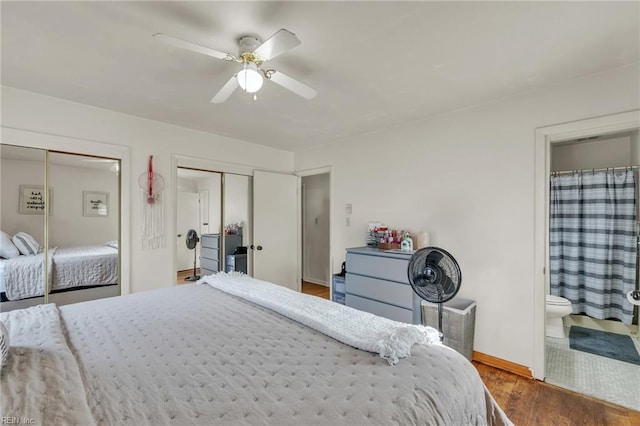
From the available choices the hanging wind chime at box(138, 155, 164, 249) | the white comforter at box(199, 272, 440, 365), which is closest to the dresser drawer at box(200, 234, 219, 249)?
the hanging wind chime at box(138, 155, 164, 249)

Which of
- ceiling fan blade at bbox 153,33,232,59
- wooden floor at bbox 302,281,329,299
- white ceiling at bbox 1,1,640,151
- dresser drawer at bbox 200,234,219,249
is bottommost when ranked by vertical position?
wooden floor at bbox 302,281,329,299

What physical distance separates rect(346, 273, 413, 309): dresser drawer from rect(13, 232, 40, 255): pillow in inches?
107

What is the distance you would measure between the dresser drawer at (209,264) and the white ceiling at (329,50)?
5.86 ft

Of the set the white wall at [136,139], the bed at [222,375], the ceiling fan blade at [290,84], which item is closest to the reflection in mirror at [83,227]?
the white wall at [136,139]

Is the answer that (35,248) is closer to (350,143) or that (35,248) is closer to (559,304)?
(350,143)

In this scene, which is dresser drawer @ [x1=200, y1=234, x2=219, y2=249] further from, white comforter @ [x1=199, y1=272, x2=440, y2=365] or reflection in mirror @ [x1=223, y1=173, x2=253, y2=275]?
white comforter @ [x1=199, y1=272, x2=440, y2=365]

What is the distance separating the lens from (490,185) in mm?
2465

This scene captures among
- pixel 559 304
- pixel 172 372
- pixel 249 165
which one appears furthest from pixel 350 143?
pixel 172 372

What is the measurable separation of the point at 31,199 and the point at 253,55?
2272 mm

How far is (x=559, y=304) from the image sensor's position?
9.59 feet

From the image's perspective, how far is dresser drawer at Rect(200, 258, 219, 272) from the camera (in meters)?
3.50

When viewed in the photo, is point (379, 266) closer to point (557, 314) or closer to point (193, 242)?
point (557, 314)

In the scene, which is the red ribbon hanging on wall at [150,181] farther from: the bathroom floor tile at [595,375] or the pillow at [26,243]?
the bathroom floor tile at [595,375]

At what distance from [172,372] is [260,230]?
2793mm
